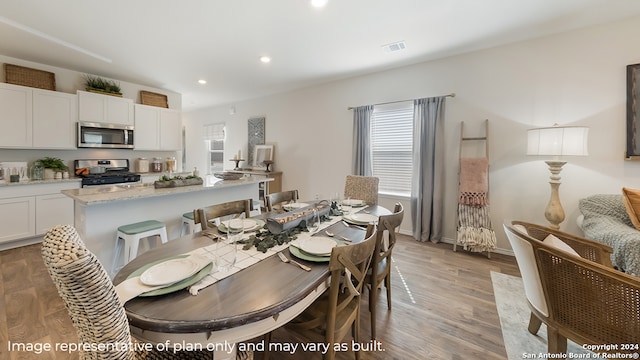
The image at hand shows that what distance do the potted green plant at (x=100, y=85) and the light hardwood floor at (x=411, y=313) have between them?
2725 millimetres

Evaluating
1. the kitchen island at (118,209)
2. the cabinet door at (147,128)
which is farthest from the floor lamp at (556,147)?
the cabinet door at (147,128)

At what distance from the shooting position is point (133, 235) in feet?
7.04

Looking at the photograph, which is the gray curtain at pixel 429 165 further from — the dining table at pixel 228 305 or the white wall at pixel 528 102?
the dining table at pixel 228 305

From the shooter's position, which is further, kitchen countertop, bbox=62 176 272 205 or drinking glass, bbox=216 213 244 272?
kitchen countertop, bbox=62 176 272 205

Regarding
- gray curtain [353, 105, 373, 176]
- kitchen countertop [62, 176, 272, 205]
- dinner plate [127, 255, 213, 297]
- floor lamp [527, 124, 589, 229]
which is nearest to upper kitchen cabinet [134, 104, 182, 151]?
kitchen countertop [62, 176, 272, 205]

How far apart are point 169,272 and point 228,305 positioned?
38 centimetres

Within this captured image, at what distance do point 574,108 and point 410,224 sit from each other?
2.42 m

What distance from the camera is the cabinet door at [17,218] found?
3197 millimetres

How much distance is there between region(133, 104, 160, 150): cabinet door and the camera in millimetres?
4555

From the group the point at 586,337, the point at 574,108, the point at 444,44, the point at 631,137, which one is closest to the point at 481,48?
the point at 444,44

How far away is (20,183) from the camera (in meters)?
3.27

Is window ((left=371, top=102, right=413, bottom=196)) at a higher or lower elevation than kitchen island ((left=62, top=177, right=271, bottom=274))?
higher

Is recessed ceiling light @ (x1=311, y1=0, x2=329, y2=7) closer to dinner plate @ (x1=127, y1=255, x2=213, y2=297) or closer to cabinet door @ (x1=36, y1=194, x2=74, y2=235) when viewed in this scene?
dinner plate @ (x1=127, y1=255, x2=213, y2=297)

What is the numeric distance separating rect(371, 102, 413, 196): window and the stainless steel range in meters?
4.37
